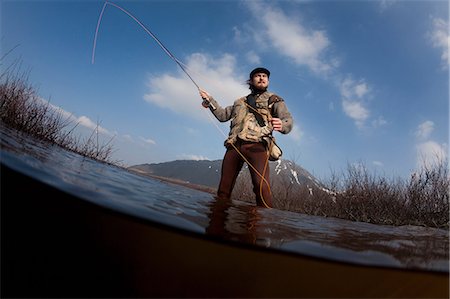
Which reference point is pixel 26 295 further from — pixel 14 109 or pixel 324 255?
pixel 14 109

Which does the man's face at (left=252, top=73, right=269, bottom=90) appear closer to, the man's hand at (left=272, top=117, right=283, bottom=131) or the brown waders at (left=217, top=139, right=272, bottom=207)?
the man's hand at (left=272, top=117, right=283, bottom=131)

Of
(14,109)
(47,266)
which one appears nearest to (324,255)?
(47,266)

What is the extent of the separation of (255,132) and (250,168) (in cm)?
52

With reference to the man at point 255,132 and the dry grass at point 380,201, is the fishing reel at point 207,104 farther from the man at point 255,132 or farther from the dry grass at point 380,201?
the dry grass at point 380,201

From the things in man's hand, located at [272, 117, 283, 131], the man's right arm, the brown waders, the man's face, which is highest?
the man's face

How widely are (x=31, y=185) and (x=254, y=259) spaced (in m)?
0.95

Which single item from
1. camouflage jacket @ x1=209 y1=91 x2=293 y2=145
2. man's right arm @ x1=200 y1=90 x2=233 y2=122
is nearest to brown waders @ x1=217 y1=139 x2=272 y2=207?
camouflage jacket @ x1=209 y1=91 x2=293 y2=145

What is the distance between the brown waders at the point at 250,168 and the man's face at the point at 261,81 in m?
0.92

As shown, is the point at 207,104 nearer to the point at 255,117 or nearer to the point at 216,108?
the point at 216,108

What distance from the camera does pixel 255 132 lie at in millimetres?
3822

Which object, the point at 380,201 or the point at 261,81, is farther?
the point at 380,201

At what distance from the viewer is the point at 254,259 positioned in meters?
1.13

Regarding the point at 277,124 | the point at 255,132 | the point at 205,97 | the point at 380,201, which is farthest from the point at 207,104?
the point at 380,201

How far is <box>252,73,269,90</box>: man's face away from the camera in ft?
13.4
